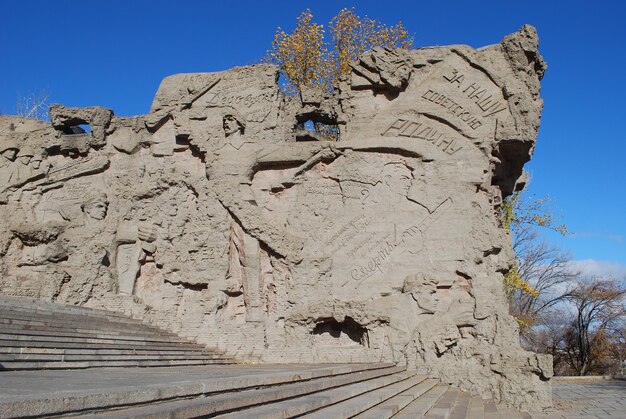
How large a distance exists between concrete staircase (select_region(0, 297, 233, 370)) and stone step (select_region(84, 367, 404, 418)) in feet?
9.62

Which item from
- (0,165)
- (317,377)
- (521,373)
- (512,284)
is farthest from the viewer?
(512,284)

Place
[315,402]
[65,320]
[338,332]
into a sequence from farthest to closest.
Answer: [338,332] → [65,320] → [315,402]

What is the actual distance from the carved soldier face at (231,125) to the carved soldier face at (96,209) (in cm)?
298

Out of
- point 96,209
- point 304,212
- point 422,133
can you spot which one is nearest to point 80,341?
point 96,209

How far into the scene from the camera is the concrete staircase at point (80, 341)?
6.68m

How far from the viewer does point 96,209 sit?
11.7 metres

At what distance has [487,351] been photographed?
901 cm

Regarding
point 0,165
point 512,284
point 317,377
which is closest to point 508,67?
point 317,377

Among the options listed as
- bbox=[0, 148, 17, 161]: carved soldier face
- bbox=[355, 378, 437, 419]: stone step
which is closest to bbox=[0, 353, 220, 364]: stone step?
bbox=[355, 378, 437, 419]: stone step

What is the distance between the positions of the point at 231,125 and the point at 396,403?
7359 mm

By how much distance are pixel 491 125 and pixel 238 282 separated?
5501 mm

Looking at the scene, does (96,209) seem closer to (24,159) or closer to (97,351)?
(24,159)

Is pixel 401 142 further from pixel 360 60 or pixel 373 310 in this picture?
pixel 373 310

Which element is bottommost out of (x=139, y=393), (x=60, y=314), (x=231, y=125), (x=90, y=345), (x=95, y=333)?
(x=139, y=393)
